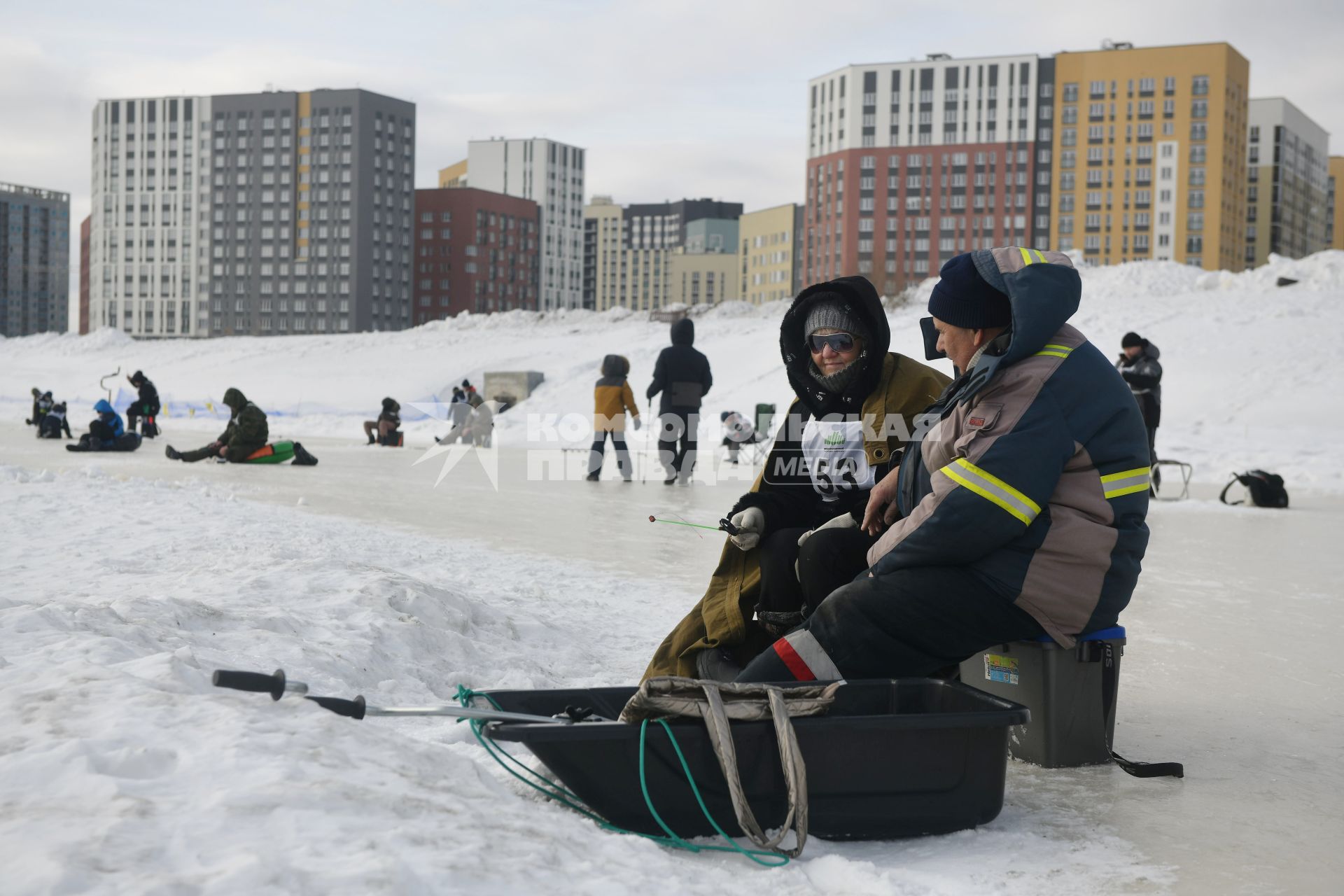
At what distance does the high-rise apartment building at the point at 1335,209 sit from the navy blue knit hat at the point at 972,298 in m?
138

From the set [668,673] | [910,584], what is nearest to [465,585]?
[668,673]

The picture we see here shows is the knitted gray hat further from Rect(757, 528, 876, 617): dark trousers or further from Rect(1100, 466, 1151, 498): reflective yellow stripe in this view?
Answer: Rect(1100, 466, 1151, 498): reflective yellow stripe

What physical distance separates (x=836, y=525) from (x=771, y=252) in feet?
412

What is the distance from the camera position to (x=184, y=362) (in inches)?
1764

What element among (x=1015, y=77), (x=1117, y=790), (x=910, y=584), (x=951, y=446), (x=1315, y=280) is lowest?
(x=1117, y=790)

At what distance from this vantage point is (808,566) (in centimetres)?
293

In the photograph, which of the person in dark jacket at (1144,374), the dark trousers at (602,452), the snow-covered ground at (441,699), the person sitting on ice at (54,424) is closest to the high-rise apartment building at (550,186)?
the person sitting on ice at (54,424)

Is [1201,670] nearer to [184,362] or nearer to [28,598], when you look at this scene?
[28,598]

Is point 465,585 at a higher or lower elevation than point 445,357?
lower

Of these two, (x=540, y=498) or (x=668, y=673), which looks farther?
(x=540, y=498)

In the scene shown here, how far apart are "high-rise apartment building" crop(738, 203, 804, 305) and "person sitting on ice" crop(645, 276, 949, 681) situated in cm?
11529

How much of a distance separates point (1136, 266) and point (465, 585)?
3154 cm

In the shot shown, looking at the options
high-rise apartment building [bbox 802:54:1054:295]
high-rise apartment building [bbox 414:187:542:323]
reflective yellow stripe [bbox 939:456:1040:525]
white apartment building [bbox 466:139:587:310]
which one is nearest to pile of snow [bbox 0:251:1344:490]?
reflective yellow stripe [bbox 939:456:1040:525]

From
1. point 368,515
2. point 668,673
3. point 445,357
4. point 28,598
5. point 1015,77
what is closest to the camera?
point 668,673
